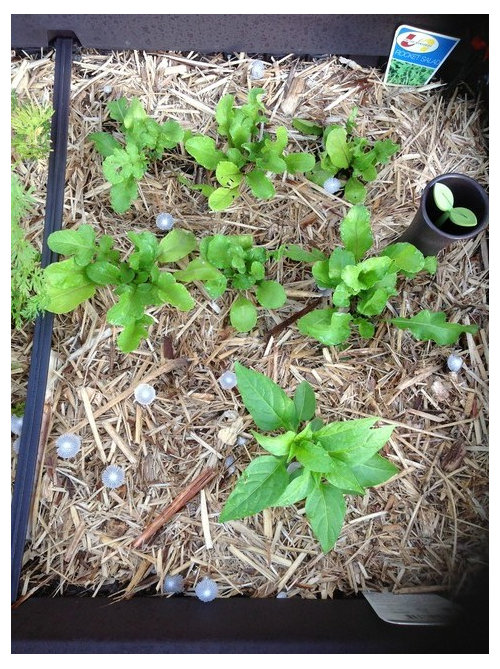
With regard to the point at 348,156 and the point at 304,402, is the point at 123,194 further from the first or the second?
the point at 304,402

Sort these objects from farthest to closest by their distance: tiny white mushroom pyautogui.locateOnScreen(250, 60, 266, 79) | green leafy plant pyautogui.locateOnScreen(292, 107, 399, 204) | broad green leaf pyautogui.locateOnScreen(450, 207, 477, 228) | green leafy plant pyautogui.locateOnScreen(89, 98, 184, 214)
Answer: tiny white mushroom pyautogui.locateOnScreen(250, 60, 266, 79) → green leafy plant pyautogui.locateOnScreen(292, 107, 399, 204) → green leafy plant pyautogui.locateOnScreen(89, 98, 184, 214) → broad green leaf pyautogui.locateOnScreen(450, 207, 477, 228)

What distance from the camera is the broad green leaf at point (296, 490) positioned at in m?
1.21

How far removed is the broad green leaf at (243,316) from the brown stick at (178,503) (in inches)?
16.2

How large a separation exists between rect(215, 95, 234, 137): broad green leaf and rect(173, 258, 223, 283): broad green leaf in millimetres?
405

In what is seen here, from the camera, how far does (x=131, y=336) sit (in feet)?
4.83

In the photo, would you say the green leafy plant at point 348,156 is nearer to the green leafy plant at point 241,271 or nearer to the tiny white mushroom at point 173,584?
the green leafy plant at point 241,271

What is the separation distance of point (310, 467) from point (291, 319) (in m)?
0.51

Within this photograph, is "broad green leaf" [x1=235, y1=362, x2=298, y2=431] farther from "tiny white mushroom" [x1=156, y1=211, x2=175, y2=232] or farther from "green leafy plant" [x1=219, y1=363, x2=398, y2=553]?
"tiny white mushroom" [x1=156, y1=211, x2=175, y2=232]

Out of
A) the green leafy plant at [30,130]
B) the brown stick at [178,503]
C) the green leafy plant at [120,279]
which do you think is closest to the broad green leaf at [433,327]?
the green leafy plant at [120,279]

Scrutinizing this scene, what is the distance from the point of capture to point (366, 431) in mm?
1247

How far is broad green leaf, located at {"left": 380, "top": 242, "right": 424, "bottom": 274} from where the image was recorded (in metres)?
1.42

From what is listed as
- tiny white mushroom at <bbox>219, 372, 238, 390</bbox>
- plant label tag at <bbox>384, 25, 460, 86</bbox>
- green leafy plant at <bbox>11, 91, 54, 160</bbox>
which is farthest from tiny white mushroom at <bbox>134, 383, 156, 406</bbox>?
plant label tag at <bbox>384, 25, 460, 86</bbox>

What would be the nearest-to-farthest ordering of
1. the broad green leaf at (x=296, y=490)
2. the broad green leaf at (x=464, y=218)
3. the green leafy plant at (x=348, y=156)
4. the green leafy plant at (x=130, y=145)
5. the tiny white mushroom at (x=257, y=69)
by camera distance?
the broad green leaf at (x=296, y=490) → the broad green leaf at (x=464, y=218) → the green leafy plant at (x=130, y=145) → the green leafy plant at (x=348, y=156) → the tiny white mushroom at (x=257, y=69)

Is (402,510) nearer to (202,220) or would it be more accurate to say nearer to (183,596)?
(183,596)
